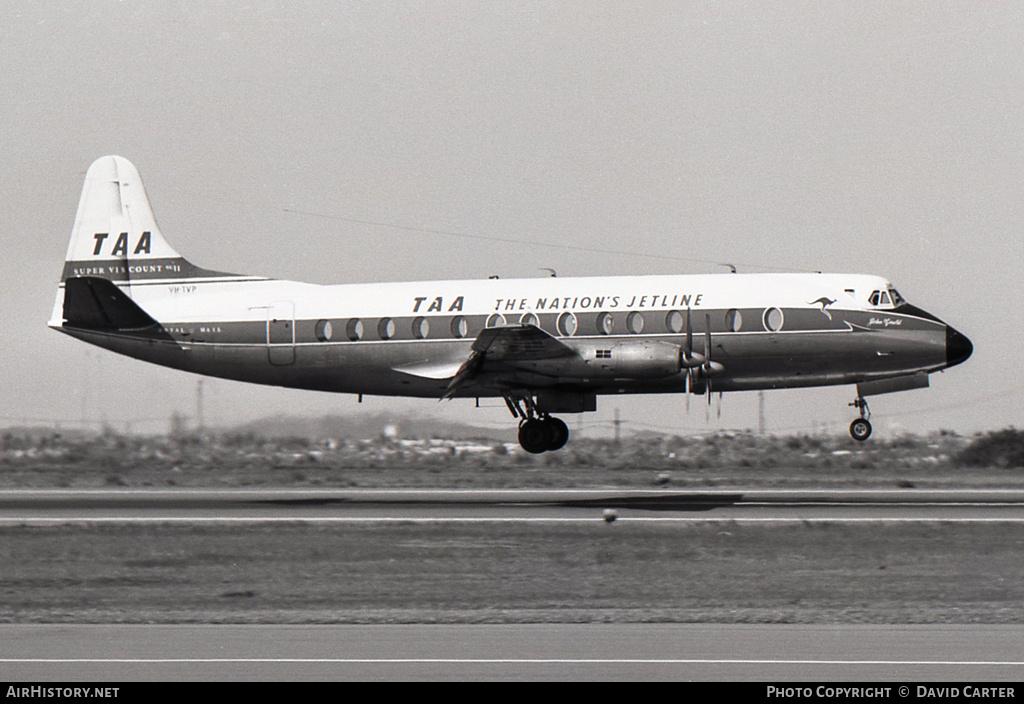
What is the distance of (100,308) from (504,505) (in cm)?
1646

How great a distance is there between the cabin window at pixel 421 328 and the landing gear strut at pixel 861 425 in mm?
12808

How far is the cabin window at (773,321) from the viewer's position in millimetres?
36062

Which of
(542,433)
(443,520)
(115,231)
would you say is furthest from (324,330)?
(443,520)

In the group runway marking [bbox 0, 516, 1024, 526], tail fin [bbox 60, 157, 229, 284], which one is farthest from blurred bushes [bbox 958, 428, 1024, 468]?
tail fin [bbox 60, 157, 229, 284]

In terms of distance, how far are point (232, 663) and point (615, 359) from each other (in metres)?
23.7

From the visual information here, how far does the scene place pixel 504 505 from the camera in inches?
1219

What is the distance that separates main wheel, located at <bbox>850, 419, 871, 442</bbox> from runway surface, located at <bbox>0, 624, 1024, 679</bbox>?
78.3ft

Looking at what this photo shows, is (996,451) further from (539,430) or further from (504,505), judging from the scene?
(504,505)

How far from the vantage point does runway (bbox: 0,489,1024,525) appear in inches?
1108

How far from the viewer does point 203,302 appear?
134ft

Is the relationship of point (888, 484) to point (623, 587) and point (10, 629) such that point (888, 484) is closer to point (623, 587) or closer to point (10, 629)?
point (623, 587)

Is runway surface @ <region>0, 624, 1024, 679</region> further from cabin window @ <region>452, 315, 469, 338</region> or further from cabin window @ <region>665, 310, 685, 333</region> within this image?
cabin window @ <region>452, 315, 469, 338</region>

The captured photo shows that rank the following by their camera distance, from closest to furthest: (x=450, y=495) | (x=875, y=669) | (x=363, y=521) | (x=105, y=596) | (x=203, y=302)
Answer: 1. (x=875, y=669)
2. (x=105, y=596)
3. (x=363, y=521)
4. (x=450, y=495)
5. (x=203, y=302)
